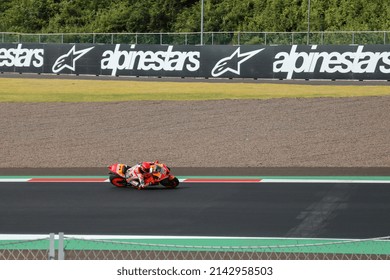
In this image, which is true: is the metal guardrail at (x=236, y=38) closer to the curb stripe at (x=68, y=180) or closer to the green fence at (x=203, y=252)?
the curb stripe at (x=68, y=180)

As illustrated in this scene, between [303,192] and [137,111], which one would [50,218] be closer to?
[303,192]

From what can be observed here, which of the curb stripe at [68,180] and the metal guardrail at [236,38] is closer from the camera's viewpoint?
the curb stripe at [68,180]

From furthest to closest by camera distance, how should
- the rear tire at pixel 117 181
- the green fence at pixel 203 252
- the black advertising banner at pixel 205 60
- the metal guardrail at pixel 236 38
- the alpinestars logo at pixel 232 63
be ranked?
the metal guardrail at pixel 236 38 < the alpinestars logo at pixel 232 63 < the black advertising banner at pixel 205 60 < the rear tire at pixel 117 181 < the green fence at pixel 203 252

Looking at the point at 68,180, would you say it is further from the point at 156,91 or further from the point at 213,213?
the point at 156,91

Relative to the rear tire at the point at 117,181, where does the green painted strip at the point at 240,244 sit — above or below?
above

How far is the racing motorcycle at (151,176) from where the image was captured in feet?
59.5

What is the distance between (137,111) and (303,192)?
14.6 metres

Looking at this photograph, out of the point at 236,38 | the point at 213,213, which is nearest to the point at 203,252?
the point at 213,213

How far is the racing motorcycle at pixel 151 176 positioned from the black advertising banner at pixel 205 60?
26000mm

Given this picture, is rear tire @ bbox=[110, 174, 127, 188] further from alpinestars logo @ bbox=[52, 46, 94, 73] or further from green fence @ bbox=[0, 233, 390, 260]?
alpinestars logo @ bbox=[52, 46, 94, 73]

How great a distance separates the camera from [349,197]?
17.5 metres

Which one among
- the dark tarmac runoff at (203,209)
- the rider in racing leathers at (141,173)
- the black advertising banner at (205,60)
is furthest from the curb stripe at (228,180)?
the black advertising banner at (205,60)

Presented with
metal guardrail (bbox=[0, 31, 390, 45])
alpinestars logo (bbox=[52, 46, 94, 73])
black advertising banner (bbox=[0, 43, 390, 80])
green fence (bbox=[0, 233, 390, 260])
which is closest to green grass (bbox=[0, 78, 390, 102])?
black advertising banner (bbox=[0, 43, 390, 80])
